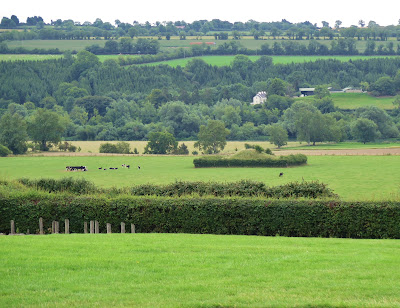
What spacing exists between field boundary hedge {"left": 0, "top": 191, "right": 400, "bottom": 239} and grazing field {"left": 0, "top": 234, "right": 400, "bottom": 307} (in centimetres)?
709

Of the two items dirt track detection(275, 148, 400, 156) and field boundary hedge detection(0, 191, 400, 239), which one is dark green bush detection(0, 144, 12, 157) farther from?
field boundary hedge detection(0, 191, 400, 239)

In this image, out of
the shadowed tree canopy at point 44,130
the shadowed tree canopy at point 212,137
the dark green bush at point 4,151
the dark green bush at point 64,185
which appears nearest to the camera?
the dark green bush at point 64,185

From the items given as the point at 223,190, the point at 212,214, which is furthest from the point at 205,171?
the point at 212,214

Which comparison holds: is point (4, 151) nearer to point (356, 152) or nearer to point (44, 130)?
point (44, 130)

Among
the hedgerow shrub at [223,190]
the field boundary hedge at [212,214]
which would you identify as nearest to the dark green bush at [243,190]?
the hedgerow shrub at [223,190]

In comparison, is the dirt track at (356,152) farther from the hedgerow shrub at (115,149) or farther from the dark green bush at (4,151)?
the dark green bush at (4,151)

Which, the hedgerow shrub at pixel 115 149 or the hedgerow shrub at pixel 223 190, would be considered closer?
the hedgerow shrub at pixel 223 190

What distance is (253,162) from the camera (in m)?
92.6

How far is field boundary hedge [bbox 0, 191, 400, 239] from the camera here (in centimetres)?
2875

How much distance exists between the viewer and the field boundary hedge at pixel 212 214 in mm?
28750

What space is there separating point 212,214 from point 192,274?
13.6m

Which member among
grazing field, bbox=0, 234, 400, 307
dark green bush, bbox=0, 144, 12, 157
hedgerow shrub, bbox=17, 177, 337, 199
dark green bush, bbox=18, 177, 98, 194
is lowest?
dark green bush, bbox=0, 144, 12, 157

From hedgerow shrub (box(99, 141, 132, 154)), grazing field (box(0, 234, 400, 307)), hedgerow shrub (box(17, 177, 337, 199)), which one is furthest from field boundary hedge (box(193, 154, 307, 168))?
grazing field (box(0, 234, 400, 307))

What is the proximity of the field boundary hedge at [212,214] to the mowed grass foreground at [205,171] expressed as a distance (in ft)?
97.1
